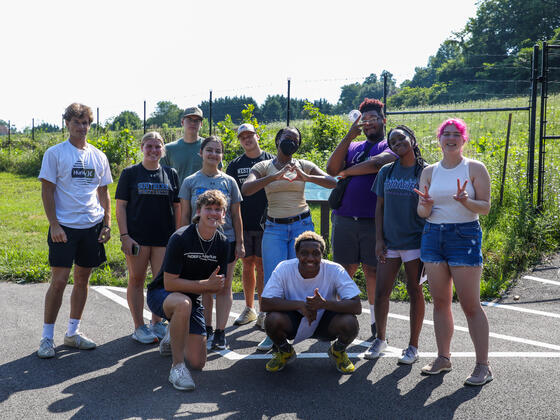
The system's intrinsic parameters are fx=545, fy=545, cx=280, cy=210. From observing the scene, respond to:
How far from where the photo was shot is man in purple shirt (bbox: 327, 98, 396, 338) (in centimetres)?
492

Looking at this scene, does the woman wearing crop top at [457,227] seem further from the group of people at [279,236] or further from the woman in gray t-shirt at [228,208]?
the woman in gray t-shirt at [228,208]

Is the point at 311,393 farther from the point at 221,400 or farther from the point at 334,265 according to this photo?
the point at 334,265

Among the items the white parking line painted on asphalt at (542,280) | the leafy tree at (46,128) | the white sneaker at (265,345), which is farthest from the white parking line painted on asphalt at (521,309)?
the leafy tree at (46,128)

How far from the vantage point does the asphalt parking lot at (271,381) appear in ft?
12.0

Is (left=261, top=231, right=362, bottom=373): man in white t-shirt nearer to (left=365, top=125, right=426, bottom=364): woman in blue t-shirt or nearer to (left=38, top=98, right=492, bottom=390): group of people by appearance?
(left=38, top=98, right=492, bottom=390): group of people

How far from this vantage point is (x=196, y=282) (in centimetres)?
426

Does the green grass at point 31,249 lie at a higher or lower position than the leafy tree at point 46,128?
lower

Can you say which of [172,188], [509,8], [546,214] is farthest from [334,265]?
[509,8]

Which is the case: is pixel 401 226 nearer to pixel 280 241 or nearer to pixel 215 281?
pixel 280 241

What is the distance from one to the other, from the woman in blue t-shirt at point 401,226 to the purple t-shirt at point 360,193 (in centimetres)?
30

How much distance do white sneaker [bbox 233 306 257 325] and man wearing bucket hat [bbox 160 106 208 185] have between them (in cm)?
154

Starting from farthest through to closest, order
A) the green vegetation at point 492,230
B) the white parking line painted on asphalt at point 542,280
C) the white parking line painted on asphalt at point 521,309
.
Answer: the green vegetation at point 492,230 → the white parking line painted on asphalt at point 542,280 → the white parking line painted on asphalt at point 521,309

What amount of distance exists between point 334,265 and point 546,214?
5.48 meters

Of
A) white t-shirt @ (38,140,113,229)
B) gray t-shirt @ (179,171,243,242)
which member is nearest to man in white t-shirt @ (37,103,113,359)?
white t-shirt @ (38,140,113,229)
